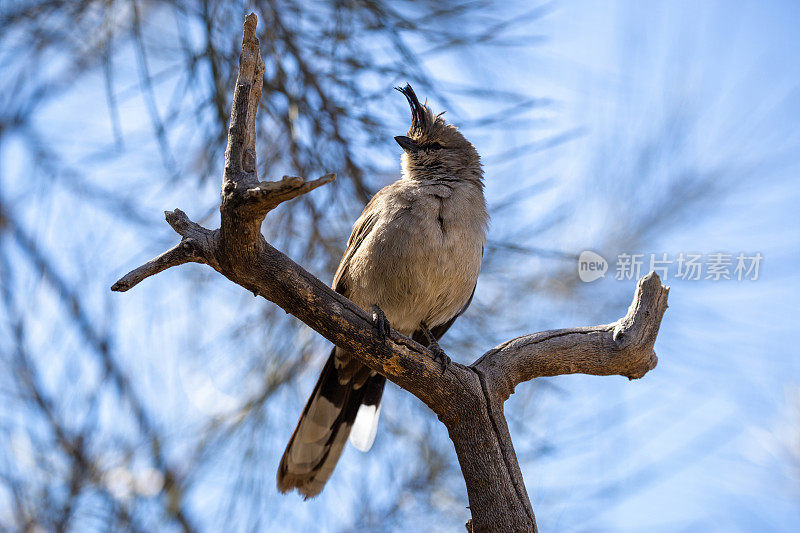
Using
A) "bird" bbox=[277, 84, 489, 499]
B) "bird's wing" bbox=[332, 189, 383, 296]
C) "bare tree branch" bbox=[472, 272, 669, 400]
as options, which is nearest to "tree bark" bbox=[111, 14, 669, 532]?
"bare tree branch" bbox=[472, 272, 669, 400]

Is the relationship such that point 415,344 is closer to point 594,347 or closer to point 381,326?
point 381,326

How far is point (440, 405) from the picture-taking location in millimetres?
2594

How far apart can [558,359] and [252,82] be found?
1506 mm

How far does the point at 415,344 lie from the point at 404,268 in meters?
0.57

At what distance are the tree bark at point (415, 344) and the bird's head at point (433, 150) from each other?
1.10 meters

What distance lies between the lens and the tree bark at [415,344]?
2.15 metres

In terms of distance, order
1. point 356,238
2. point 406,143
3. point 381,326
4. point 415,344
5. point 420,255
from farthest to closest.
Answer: point 406,143 < point 356,238 < point 420,255 < point 415,344 < point 381,326

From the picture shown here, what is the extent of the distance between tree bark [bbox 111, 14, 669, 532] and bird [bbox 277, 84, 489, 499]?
294 millimetres

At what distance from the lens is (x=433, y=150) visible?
362 centimetres

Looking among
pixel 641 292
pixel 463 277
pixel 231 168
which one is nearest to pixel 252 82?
pixel 231 168

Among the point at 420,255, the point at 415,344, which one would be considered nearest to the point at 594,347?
the point at 415,344

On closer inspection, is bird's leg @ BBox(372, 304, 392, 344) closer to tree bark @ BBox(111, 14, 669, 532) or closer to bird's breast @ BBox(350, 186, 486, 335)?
tree bark @ BBox(111, 14, 669, 532)

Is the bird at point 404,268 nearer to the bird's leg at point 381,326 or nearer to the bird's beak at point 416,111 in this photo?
the bird's beak at point 416,111

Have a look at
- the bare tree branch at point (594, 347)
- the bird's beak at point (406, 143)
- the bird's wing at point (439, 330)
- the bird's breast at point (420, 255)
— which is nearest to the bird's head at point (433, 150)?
the bird's beak at point (406, 143)
